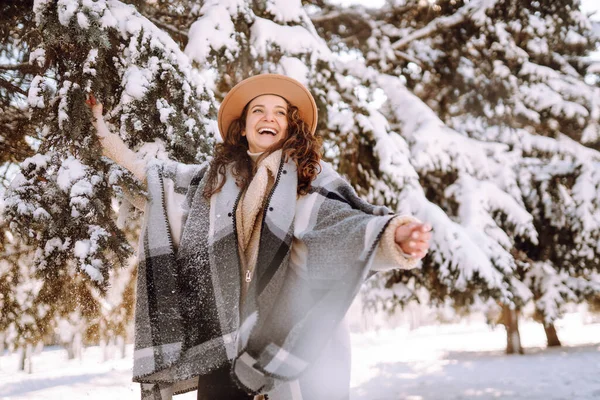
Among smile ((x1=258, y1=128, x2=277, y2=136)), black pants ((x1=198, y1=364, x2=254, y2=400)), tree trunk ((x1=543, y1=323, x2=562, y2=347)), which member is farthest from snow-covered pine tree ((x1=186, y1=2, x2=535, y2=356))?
tree trunk ((x1=543, y1=323, x2=562, y2=347))

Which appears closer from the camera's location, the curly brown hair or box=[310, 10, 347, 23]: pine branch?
the curly brown hair

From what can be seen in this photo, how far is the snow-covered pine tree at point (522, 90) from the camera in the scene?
625 cm

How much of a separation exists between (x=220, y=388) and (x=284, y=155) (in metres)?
0.98

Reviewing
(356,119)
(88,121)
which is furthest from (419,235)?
(356,119)

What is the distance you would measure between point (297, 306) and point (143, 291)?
26.0 inches

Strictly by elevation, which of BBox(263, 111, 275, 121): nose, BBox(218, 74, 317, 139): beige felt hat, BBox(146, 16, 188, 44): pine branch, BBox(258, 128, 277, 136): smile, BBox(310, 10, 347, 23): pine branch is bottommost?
BBox(258, 128, 277, 136): smile

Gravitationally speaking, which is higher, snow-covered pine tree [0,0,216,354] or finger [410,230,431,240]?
snow-covered pine tree [0,0,216,354]

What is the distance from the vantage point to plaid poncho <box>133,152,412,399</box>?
166 centimetres

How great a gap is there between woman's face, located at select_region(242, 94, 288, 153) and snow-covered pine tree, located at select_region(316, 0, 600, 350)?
4.07m

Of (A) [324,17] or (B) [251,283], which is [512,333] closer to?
(A) [324,17]

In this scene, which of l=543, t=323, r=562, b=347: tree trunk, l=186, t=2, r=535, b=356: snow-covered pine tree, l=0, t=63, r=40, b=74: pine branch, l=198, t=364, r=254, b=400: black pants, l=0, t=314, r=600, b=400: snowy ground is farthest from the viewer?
l=543, t=323, r=562, b=347: tree trunk

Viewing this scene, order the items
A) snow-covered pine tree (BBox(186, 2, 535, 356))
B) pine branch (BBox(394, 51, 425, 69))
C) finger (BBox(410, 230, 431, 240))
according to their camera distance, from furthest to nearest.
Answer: pine branch (BBox(394, 51, 425, 69)) < snow-covered pine tree (BBox(186, 2, 535, 356)) < finger (BBox(410, 230, 431, 240))

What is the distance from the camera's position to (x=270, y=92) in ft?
7.16

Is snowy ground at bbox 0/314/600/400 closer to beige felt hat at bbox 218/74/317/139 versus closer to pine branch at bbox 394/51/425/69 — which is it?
pine branch at bbox 394/51/425/69
